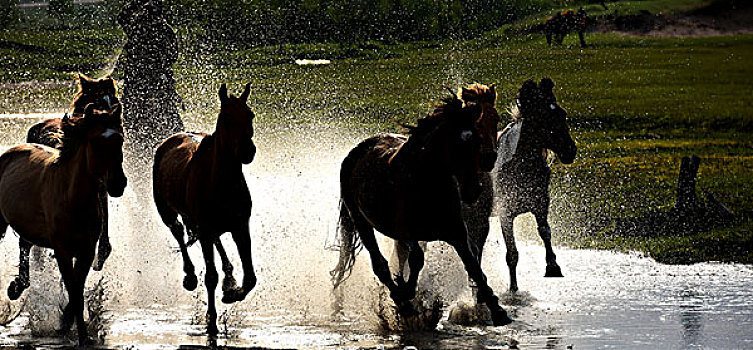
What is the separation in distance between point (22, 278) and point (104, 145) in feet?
7.75

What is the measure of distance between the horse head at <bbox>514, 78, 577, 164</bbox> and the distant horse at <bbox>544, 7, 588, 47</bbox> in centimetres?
4213

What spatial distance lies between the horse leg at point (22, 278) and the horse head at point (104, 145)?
2000 millimetres

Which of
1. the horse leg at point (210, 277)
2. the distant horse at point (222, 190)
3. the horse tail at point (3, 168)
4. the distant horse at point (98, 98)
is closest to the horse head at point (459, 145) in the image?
the distant horse at point (222, 190)

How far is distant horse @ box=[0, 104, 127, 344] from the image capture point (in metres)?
7.99

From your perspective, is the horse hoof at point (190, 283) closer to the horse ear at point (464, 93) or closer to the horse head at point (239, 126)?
the horse head at point (239, 126)

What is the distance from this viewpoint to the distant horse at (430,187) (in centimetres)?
830

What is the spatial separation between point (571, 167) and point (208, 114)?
39.4 feet

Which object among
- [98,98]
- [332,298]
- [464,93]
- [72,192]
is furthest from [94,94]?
[464,93]

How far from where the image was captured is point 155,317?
9.88 metres

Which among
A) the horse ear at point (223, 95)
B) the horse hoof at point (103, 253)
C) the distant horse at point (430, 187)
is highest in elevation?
the horse ear at point (223, 95)

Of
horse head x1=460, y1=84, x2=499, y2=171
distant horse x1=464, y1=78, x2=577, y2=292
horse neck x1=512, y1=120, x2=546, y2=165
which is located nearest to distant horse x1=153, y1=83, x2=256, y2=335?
horse head x1=460, y1=84, x2=499, y2=171

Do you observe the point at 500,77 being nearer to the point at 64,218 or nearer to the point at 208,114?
the point at 208,114

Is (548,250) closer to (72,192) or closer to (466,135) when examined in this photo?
(466,135)

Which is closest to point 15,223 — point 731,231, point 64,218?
point 64,218
